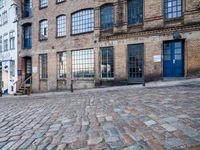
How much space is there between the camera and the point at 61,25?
1947cm

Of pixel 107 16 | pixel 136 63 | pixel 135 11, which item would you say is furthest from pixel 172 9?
pixel 107 16

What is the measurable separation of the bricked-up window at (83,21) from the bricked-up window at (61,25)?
115 centimetres

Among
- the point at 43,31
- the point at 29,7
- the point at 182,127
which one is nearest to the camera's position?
the point at 182,127

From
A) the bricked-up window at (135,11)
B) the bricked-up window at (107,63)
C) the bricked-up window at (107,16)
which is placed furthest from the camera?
the bricked-up window at (107,16)

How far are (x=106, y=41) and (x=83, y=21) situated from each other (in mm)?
3553

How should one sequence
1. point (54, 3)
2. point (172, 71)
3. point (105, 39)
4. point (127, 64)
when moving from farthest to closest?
1. point (54, 3)
2. point (105, 39)
3. point (127, 64)
4. point (172, 71)

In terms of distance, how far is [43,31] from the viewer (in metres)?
21.0

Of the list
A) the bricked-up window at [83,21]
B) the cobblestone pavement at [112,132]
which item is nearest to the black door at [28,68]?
the bricked-up window at [83,21]

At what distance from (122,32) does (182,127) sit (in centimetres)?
1253

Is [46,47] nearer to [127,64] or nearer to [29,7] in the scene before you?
[29,7]

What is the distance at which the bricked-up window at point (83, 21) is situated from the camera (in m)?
17.5

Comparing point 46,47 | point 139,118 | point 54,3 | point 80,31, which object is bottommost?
point 139,118

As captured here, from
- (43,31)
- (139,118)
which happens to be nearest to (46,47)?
(43,31)

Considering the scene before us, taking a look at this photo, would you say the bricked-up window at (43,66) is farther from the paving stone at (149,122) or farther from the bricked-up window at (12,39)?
the paving stone at (149,122)
